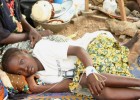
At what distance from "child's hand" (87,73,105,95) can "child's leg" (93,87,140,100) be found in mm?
67

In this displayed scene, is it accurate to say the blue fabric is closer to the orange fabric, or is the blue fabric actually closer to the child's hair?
the child's hair

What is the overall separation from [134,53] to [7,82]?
4.15 feet

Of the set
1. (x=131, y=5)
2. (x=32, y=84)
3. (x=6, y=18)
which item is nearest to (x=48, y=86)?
(x=32, y=84)

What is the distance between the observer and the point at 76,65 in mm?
2600

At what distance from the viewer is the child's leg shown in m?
2.33

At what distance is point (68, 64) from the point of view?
8.66 feet

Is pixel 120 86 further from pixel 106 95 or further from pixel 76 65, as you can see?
pixel 76 65

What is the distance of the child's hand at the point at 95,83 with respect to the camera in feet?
7.40

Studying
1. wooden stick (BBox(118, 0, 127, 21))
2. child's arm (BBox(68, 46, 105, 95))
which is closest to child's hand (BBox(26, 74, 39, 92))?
child's arm (BBox(68, 46, 105, 95))

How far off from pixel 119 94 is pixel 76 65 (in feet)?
1.57

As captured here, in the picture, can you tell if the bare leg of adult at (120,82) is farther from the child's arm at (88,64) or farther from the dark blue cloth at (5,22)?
the dark blue cloth at (5,22)

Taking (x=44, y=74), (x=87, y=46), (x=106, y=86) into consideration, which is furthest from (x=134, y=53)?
(x=44, y=74)

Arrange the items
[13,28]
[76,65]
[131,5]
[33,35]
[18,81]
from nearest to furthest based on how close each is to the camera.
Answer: [18,81]
[76,65]
[13,28]
[33,35]
[131,5]

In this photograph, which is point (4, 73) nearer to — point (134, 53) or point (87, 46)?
point (87, 46)
